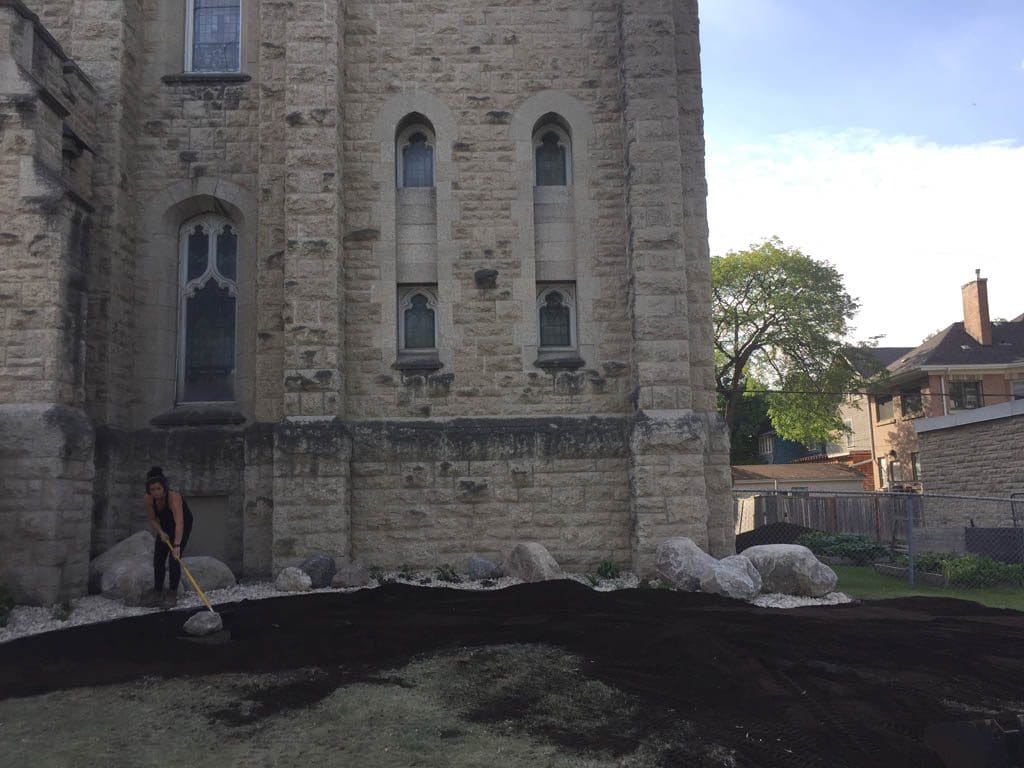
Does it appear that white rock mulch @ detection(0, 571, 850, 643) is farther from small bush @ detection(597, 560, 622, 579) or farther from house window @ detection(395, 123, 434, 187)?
house window @ detection(395, 123, 434, 187)

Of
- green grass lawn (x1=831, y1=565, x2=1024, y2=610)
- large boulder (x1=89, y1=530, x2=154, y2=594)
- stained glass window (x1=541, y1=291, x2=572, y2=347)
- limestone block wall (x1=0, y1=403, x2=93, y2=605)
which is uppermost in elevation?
stained glass window (x1=541, y1=291, x2=572, y2=347)

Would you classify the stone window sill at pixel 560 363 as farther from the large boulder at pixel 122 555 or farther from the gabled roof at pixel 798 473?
the gabled roof at pixel 798 473

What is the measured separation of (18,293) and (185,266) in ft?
10.3

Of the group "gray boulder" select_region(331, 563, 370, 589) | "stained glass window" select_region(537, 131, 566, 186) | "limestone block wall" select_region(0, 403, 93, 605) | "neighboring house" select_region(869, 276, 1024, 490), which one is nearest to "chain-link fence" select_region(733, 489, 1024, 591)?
"gray boulder" select_region(331, 563, 370, 589)

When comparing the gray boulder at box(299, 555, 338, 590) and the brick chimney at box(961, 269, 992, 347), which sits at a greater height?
the brick chimney at box(961, 269, 992, 347)

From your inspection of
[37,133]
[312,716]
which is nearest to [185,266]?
[37,133]

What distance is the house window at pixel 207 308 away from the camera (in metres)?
11.5

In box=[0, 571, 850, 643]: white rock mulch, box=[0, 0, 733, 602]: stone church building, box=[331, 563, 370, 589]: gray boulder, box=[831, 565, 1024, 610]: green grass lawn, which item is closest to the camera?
box=[0, 571, 850, 643]: white rock mulch

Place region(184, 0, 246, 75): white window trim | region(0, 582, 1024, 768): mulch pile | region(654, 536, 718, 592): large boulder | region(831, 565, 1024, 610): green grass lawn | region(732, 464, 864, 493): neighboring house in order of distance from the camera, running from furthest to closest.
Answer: region(732, 464, 864, 493): neighboring house → region(184, 0, 246, 75): white window trim → region(831, 565, 1024, 610): green grass lawn → region(654, 536, 718, 592): large boulder → region(0, 582, 1024, 768): mulch pile

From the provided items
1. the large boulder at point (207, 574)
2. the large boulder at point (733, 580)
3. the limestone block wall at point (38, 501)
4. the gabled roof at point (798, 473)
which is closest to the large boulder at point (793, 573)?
the large boulder at point (733, 580)

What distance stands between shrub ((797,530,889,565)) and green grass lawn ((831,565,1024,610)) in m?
2.21

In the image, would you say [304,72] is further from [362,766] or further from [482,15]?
[362,766]

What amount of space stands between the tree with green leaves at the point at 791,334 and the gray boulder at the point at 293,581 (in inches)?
943

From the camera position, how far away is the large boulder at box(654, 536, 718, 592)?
9297 mm
